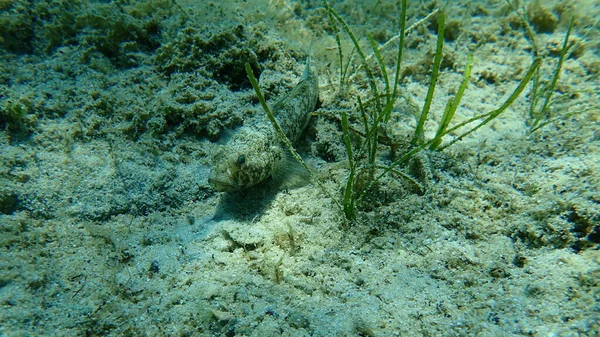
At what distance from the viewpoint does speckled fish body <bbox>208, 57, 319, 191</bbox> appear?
293 cm

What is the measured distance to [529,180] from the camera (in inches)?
105

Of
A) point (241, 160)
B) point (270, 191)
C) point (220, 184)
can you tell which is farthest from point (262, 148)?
point (220, 184)

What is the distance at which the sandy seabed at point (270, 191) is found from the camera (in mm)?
1999

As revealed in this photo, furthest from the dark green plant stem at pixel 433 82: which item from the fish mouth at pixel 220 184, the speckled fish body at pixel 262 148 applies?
the fish mouth at pixel 220 184

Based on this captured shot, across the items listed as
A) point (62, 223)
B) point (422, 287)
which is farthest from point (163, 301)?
point (422, 287)

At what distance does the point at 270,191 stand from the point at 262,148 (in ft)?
1.52

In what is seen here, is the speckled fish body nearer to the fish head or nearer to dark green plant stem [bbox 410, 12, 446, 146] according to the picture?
the fish head

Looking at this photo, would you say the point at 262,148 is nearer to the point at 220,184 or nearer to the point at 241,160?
the point at 241,160

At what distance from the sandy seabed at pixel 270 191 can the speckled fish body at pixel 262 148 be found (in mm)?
248

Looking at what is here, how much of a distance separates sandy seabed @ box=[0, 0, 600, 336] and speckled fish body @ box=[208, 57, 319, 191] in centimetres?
25

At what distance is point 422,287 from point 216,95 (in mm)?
3045

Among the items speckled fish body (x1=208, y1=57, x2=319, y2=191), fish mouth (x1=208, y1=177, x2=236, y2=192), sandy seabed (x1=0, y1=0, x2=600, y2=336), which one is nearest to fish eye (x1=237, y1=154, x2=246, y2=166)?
speckled fish body (x1=208, y1=57, x2=319, y2=191)

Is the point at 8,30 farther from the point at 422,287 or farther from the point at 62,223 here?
the point at 422,287

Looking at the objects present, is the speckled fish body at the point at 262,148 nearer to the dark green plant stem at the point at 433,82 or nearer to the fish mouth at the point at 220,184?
the fish mouth at the point at 220,184
